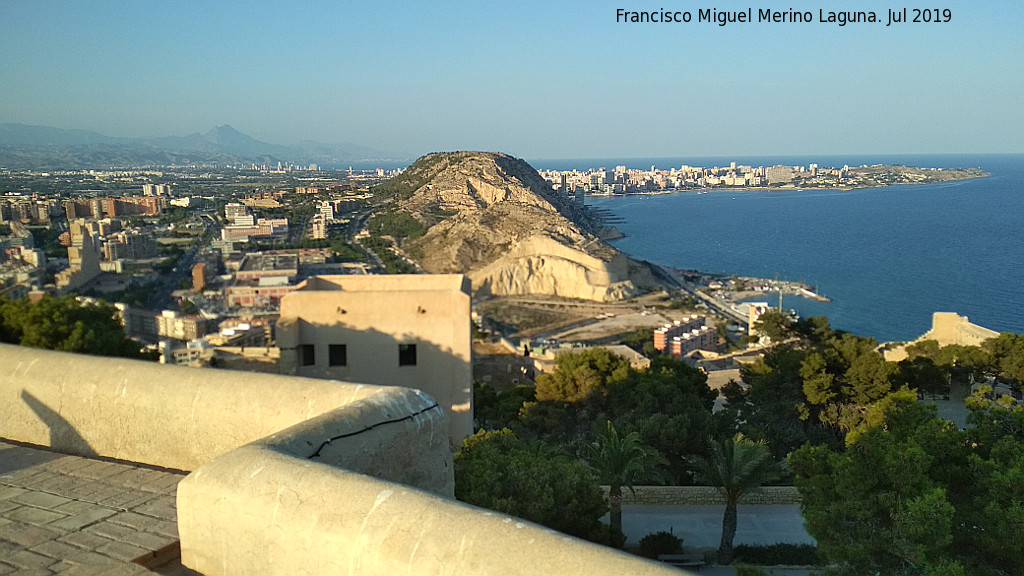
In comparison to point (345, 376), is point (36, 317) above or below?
above

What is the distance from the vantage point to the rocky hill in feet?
212

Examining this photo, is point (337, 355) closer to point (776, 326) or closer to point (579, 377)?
point (579, 377)

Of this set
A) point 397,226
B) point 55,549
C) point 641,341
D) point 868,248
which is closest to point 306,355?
point 55,549

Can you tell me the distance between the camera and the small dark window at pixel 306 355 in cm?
1045

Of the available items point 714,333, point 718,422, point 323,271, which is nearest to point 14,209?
point 323,271

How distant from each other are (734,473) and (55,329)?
8.78 meters

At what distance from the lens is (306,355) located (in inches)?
413

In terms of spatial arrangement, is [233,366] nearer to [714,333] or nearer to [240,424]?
[240,424]

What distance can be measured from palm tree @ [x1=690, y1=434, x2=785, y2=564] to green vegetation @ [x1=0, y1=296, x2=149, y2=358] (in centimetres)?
800

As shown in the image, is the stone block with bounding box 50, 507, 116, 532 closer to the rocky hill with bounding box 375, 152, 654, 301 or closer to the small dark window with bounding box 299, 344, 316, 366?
the small dark window with bounding box 299, 344, 316, 366

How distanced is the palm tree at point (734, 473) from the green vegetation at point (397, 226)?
73.4m

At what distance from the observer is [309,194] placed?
123375mm

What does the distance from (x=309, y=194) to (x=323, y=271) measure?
65429mm

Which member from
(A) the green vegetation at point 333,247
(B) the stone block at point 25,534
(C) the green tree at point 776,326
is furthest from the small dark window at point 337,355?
(A) the green vegetation at point 333,247
